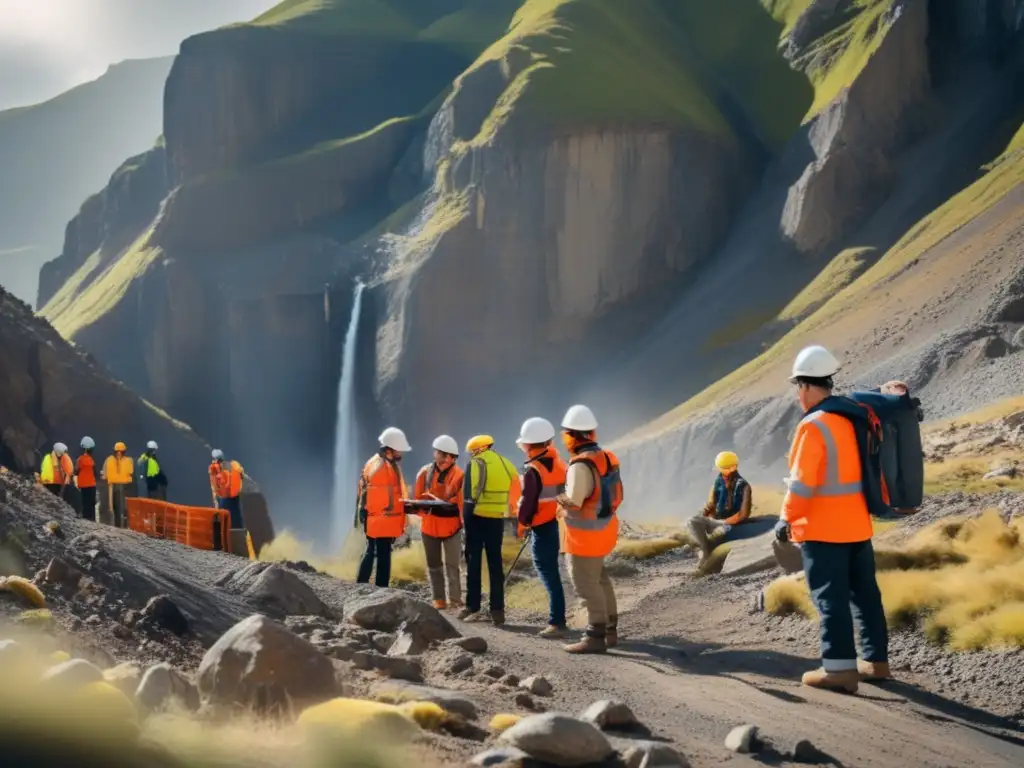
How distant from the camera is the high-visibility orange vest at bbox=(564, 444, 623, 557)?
10.3m

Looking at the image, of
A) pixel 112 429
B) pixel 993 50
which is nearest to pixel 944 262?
pixel 993 50

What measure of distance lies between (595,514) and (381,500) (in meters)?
5.17

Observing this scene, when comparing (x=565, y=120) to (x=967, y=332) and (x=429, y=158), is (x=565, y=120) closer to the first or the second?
(x=429, y=158)

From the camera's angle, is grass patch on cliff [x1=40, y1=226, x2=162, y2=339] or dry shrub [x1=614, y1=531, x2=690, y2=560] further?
grass patch on cliff [x1=40, y1=226, x2=162, y2=339]

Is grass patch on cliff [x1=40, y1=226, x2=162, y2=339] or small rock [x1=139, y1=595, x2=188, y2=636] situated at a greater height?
grass patch on cliff [x1=40, y1=226, x2=162, y2=339]

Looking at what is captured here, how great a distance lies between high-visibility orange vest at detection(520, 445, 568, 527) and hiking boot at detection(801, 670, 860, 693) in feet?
12.5

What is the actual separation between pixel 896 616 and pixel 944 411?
95.6 ft

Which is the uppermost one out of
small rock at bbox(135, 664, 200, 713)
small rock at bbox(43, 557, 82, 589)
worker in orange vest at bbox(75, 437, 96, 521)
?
worker in orange vest at bbox(75, 437, 96, 521)

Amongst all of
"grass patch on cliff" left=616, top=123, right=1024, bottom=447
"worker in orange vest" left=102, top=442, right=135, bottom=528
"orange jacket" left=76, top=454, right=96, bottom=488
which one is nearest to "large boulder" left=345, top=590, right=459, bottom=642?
"orange jacket" left=76, top=454, right=96, bottom=488

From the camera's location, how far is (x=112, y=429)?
153ft

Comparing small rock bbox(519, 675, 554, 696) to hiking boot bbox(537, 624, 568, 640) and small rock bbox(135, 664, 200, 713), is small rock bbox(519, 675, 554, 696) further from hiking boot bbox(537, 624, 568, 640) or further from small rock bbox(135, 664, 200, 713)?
hiking boot bbox(537, 624, 568, 640)

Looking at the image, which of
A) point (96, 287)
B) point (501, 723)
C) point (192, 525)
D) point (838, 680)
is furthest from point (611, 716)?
point (96, 287)

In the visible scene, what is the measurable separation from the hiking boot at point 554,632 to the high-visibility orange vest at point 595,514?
1.61 meters

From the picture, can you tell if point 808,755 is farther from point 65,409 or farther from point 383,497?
point 65,409
